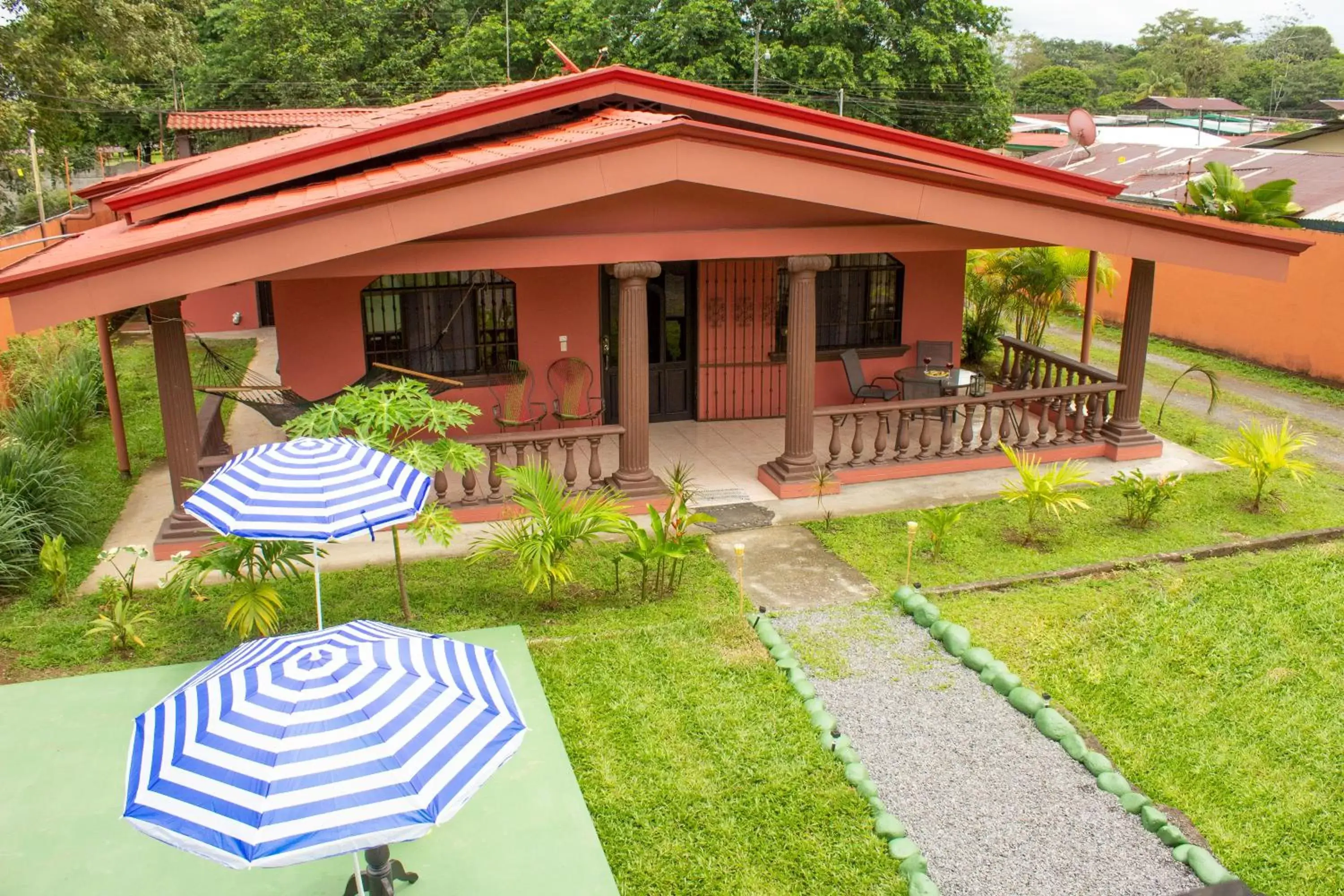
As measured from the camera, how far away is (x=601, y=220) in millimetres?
9969

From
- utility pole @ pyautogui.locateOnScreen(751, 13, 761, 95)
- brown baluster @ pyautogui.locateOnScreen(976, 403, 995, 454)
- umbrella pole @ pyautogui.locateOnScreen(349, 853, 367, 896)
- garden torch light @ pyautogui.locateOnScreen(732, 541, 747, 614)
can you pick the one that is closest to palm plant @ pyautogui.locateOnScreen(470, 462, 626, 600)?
garden torch light @ pyautogui.locateOnScreen(732, 541, 747, 614)

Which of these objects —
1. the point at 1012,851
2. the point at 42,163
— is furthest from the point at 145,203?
the point at 42,163

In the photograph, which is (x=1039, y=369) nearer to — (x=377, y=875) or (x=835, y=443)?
(x=835, y=443)

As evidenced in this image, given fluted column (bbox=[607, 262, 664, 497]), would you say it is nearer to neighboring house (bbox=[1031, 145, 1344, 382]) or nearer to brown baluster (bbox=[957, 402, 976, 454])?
brown baluster (bbox=[957, 402, 976, 454])

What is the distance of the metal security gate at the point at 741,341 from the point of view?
13281 mm

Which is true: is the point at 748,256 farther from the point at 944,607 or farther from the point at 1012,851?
the point at 1012,851

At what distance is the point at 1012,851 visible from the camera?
19.2 feet

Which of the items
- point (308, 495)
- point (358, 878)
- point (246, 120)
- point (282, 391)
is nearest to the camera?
point (358, 878)

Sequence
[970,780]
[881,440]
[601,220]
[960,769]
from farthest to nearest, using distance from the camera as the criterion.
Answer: [881,440] → [601,220] → [960,769] → [970,780]

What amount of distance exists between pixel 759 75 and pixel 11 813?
29.1 m

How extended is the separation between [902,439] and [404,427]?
18.7 feet

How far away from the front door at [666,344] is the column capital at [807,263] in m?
2.71

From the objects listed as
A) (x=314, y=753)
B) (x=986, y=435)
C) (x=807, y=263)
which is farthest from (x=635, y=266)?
(x=314, y=753)

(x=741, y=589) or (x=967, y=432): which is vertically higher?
(x=967, y=432)
